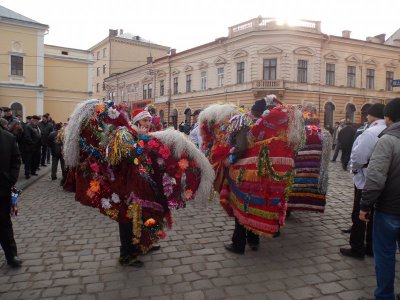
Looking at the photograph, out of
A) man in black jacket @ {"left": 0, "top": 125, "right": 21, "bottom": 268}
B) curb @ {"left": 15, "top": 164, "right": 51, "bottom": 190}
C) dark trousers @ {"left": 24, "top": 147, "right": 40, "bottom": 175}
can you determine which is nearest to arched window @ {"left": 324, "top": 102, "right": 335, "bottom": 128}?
curb @ {"left": 15, "top": 164, "right": 51, "bottom": 190}

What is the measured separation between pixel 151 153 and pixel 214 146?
3.53 feet

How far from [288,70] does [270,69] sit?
1.42 meters

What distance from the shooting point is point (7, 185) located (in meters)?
3.67

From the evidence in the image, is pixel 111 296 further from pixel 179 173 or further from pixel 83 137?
pixel 83 137

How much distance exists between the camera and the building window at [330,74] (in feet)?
94.9

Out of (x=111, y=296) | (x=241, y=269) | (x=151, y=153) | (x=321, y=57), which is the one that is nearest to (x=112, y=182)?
(x=151, y=153)

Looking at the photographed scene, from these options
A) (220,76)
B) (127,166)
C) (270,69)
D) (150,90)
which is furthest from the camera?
(150,90)

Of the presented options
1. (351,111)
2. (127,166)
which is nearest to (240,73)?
(351,111)

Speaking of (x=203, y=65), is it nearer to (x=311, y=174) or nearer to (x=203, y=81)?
(x=203, y=81)

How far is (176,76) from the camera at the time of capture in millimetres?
35812

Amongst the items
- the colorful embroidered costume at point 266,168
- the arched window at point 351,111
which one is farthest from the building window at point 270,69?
the colorful embroidered costume at point 266,168

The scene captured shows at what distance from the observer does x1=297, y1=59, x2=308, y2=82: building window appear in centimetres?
2738

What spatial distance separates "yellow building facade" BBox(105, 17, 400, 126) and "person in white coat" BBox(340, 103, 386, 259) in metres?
21.0

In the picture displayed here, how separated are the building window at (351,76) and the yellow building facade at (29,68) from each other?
93.6ft
